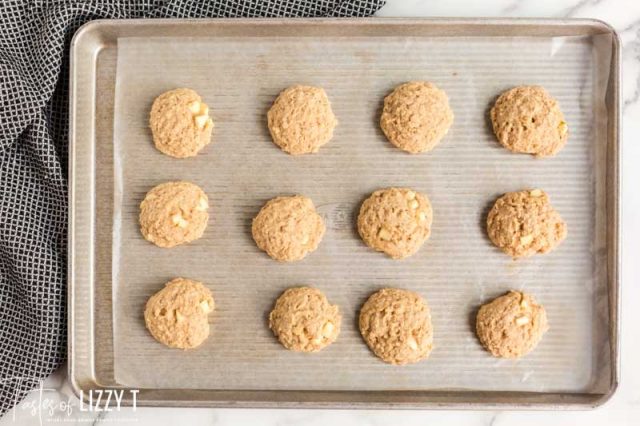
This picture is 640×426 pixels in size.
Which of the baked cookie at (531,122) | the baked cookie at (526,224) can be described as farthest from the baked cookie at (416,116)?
the baked cookie at (526,224)

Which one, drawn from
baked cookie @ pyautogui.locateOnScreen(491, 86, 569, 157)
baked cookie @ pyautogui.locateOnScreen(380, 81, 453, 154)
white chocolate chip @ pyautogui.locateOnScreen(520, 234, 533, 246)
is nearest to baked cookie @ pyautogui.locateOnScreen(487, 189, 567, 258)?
white chocolate chip @ pyautogui.locateOnScreen(520, 234, 533, 246)

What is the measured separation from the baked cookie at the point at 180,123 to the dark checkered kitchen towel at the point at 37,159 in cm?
25

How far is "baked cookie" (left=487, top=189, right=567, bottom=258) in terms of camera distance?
1.68 m

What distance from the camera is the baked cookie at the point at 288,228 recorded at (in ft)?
5.56

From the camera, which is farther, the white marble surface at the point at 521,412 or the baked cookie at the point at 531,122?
the white marble surface at the point at 521,412

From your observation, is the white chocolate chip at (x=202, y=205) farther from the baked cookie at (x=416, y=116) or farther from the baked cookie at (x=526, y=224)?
the baked cookie at (x=526, y=224)

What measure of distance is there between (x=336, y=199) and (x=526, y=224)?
52cm

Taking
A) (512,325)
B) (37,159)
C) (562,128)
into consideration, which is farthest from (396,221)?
(37,159)

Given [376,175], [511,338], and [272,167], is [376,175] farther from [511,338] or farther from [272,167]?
[511,338]

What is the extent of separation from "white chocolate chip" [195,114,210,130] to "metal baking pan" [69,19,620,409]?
5 cm

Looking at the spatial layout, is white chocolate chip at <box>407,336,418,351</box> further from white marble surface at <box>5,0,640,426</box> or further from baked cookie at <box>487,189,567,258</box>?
baked cookie at <box>487,189,567,258</box>

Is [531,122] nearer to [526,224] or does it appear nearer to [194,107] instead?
[526,224]

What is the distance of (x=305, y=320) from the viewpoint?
168cm

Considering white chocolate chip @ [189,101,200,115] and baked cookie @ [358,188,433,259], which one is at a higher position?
white chocolate chip @ [189,101,200,115]
